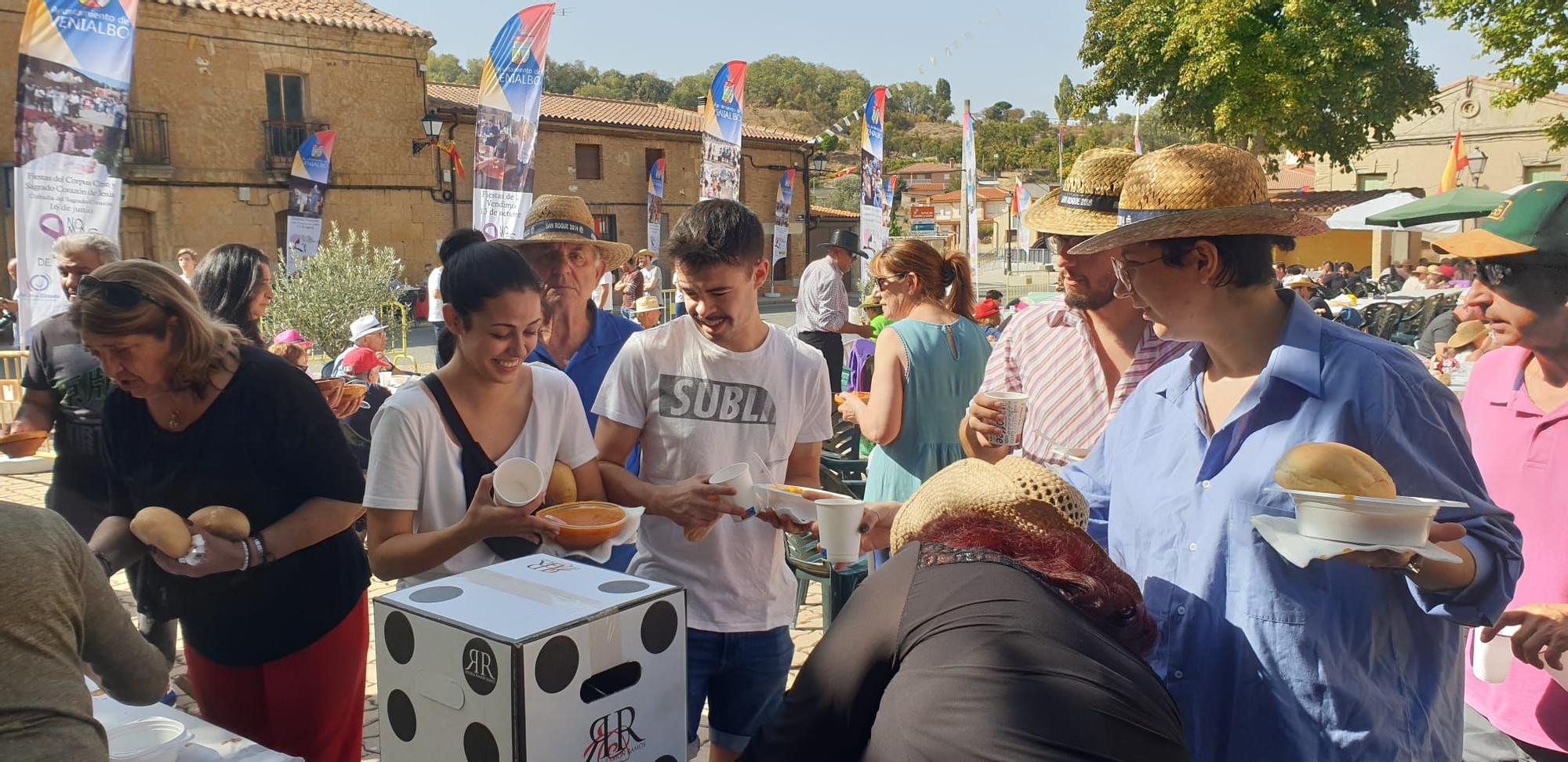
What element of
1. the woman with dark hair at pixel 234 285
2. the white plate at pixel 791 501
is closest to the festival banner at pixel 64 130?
the woman with dark hair at pixel 234 285

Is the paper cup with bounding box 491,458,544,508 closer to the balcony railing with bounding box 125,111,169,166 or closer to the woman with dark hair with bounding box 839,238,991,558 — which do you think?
the woman with dark hair with bounding box 839,238,991,558

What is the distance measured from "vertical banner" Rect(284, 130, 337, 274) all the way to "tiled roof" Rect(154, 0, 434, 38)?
26.8ft

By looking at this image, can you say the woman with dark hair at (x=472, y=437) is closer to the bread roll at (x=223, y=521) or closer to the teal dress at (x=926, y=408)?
the bread roll at (x=223, y=521)

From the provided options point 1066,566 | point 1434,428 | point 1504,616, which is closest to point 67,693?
point 1066,566

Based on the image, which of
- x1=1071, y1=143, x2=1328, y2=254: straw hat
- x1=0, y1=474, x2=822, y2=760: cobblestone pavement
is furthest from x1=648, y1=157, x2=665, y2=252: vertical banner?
x1=1071, y1=143, x2=1328, y2=254: straw hat

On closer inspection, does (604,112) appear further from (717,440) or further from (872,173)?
(717,440)

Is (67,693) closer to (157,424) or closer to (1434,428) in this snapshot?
(157,424)

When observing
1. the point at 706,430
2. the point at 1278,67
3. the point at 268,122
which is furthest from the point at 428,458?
the point at 268,122

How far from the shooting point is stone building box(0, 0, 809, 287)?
24.0 meters

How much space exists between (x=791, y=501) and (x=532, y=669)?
1.03m

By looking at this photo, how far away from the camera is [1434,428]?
5.19ft

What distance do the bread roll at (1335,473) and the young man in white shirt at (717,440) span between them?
1.47 metres

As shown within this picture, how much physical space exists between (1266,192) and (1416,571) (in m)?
0.71

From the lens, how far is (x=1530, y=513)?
242 centimetres
